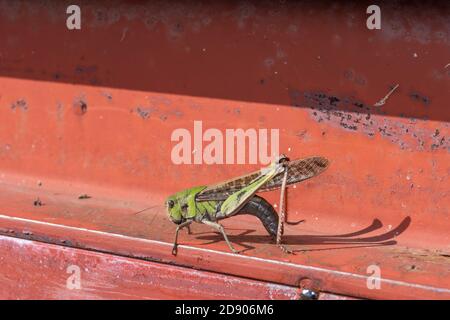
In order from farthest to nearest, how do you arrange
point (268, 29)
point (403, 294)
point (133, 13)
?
point (133, 13)
point (268, 29)
point (403, 294)

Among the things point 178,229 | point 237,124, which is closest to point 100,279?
point 178,229

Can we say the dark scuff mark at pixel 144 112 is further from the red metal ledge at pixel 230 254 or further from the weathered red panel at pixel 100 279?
the weathered red panel at pixel 100 279

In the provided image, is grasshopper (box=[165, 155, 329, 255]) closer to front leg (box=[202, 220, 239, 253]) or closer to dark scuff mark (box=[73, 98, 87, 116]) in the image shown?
front leg (box=[202, 220, 239, 253])

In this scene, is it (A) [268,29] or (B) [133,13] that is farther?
(B) [133,13]

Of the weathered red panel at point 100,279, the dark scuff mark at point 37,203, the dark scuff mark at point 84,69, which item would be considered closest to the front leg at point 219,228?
the weathered red panel at point 100,279

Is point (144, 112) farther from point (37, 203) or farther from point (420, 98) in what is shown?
point (420, 98)

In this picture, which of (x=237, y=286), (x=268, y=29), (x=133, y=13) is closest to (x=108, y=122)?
(x=133, y=13)
